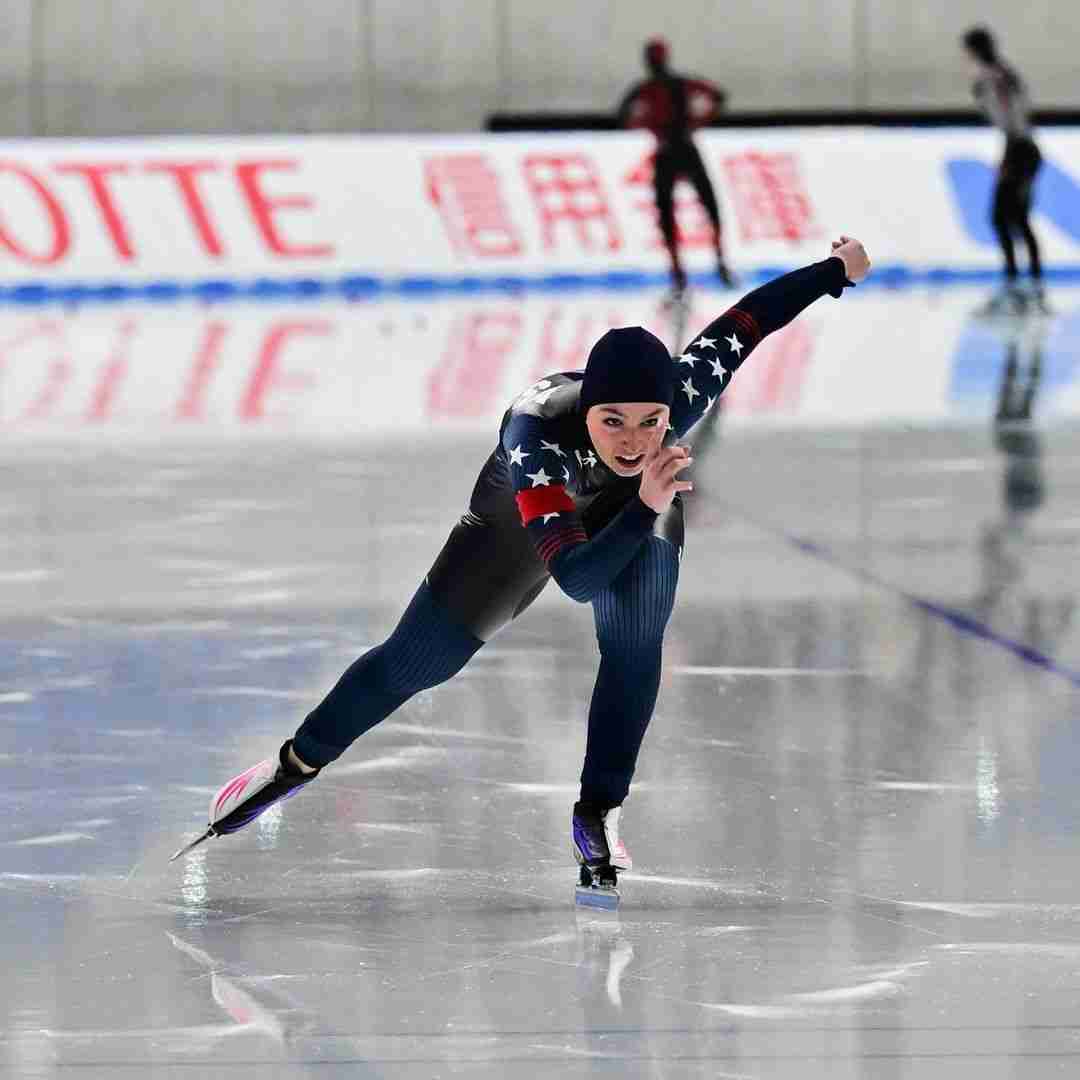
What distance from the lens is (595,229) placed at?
2038 cm

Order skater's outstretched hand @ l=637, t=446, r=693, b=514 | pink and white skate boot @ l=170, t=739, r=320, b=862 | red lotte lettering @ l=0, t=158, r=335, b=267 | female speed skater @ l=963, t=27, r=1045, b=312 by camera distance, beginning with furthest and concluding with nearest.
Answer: red lotte lettering @ l=0, t=158, r=335, b=267
female speed skater @ l=963, t=27, r=1045, b=312
pink and white skate boot @ l=170, t=739, r=320, b=862
skater's outstretched hand @ l=637, t=446, r=693, b=514

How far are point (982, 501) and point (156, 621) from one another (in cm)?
365

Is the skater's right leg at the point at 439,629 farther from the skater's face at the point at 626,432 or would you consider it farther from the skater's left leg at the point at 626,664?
the skater's face at the point at 626,432

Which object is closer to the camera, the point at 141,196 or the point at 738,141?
the point at 141,196

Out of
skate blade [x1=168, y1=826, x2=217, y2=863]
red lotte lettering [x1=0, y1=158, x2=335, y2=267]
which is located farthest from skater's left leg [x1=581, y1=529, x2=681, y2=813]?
red lotte lettering [x1=0, y1=158, x2=335, y2=267]

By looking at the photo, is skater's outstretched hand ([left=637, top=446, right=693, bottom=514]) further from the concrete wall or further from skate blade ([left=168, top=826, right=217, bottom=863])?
the concrete wall

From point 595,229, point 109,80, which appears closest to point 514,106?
point 109,80

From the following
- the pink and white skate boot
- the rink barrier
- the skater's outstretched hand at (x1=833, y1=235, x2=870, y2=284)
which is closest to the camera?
the pink and white skate boot

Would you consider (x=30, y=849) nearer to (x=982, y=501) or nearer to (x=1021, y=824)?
(x=1021, y=824)

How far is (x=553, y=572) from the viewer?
421 centimetres

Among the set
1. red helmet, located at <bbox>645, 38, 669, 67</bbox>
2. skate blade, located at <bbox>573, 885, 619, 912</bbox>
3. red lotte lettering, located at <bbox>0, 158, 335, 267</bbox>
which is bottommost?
skate blade, located at <bbox>573, 885, 619, 912</bbox>

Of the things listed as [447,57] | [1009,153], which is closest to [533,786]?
[1009,153]

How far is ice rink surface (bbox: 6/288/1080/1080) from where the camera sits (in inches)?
148

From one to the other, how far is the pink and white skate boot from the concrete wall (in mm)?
20975
